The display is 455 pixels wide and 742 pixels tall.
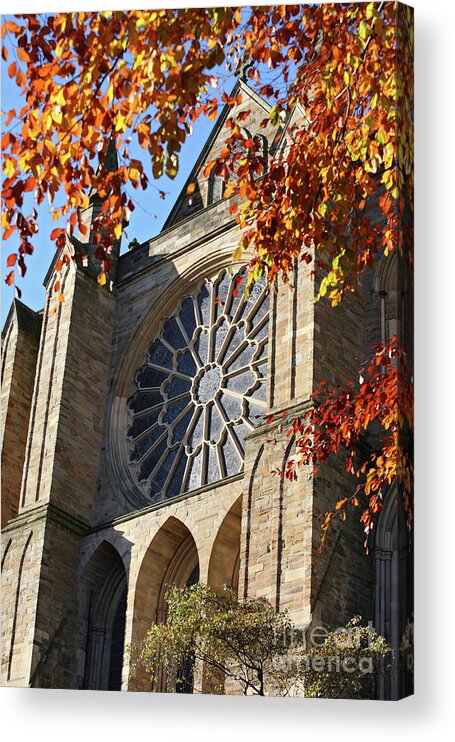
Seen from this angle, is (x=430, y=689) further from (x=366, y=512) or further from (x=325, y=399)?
(x=325, y=399)

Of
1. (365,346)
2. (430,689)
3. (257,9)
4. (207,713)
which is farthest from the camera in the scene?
(365,346)

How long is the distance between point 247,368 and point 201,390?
58cm

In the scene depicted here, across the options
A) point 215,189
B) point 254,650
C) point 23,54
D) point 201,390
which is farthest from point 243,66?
point 254,650

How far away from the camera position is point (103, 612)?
1403 cm

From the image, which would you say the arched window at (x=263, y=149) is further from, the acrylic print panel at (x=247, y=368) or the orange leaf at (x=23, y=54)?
the orange leaf at (x=23, y=54)

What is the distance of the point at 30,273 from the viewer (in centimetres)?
1280

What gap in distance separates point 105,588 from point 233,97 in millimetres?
4840

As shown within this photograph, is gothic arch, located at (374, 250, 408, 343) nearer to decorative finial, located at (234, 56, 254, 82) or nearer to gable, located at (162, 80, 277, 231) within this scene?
gable, located at (162, 80, 277, 231)

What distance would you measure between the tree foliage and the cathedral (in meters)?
0.31

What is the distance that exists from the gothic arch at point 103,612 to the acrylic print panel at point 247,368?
0.02 m

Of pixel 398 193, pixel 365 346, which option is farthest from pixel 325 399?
pixel 398 193

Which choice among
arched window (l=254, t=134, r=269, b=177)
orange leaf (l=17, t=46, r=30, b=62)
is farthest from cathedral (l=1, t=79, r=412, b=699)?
orange leaf (l=17, t=46, r=30, b=62)

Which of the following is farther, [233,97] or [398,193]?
[233,97]

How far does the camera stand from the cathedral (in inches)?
Result: 459
